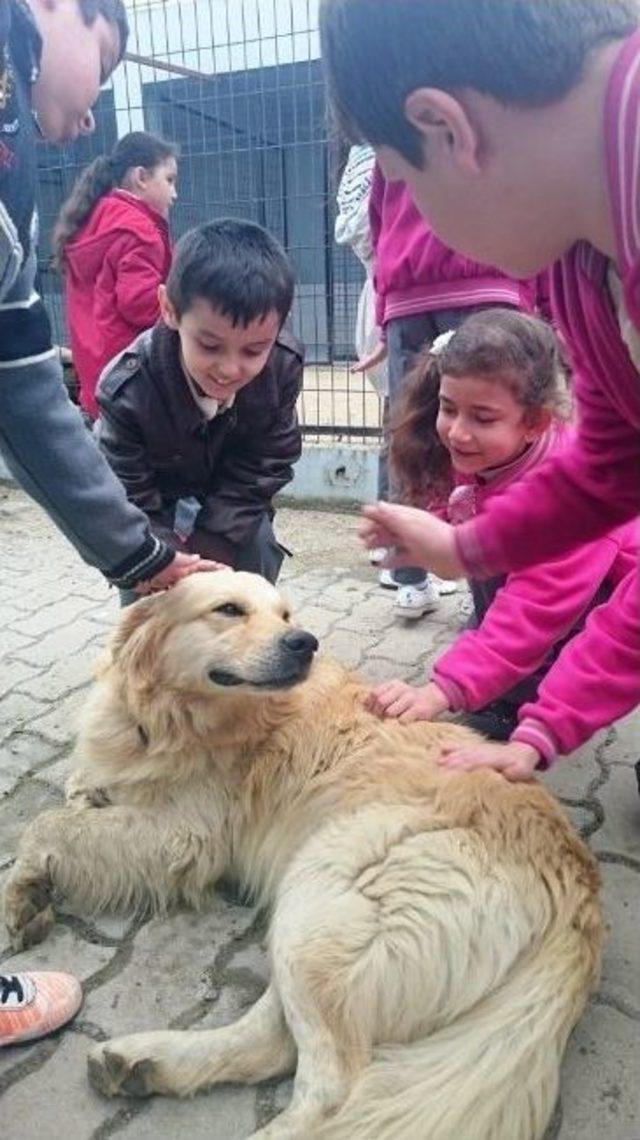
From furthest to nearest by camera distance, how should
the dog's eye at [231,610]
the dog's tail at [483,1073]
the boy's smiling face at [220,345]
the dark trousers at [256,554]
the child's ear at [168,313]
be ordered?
the dark trousers at [256,554], the child's ear at [168,313], the boy's smiling face at [220,345], the dog's eye at [231,610], the dog's tail at [483,1073]

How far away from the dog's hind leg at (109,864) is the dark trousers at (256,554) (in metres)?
1.14

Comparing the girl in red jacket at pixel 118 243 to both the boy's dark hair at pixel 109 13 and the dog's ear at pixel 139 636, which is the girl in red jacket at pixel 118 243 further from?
the boy's dark hair at pixel 109 13

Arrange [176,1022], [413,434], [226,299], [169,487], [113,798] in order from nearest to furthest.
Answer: [176,1022], [113,798], [226,299], [413,434], [169,487]

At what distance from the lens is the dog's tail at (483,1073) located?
1.46 meters

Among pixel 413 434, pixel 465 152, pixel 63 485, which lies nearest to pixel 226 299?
pixel 413 434

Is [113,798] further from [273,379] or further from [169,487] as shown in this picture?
[273,379]

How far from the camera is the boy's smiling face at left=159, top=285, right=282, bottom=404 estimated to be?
8.61ft

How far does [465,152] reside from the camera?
1.00 metres

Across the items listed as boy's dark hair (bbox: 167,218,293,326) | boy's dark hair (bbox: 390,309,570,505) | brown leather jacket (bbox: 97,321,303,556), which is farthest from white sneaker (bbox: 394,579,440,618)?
boy's dark hair (bbox: 167,218,293,326)

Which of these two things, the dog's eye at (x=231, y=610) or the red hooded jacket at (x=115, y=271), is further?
the red hooded jacket at (x=115, y=271)

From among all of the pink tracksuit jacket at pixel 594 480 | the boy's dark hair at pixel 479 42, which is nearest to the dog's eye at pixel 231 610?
the pink tracksuit jacket at pixel 594 480

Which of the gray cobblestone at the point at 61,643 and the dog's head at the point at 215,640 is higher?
the dog's head at the point at 215,640

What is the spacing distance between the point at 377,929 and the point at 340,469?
4482mm

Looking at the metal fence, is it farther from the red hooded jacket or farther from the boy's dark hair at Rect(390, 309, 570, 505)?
the boy's dark hair at Rect(390, 309, 570, 505)
